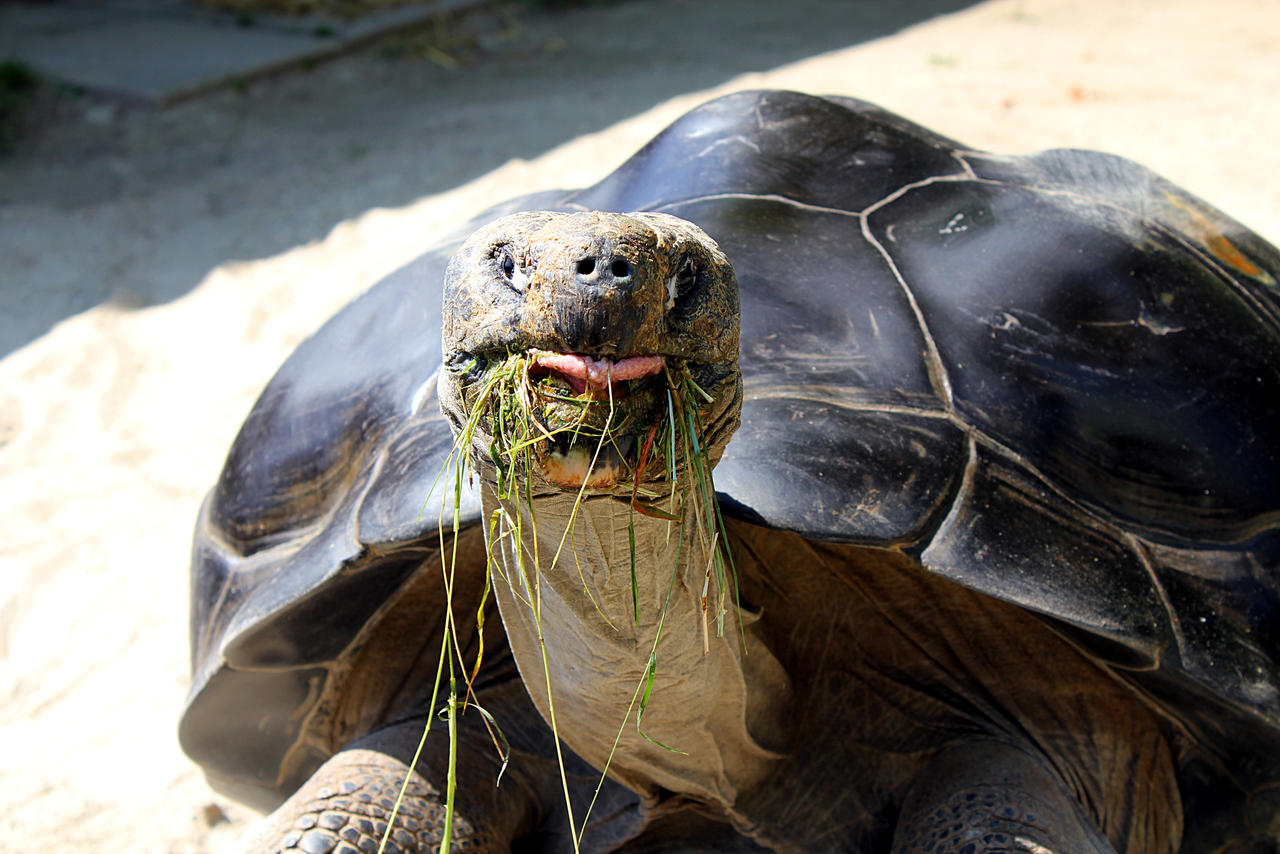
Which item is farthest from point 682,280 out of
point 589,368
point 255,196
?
point 255,196

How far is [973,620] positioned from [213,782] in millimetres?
1558

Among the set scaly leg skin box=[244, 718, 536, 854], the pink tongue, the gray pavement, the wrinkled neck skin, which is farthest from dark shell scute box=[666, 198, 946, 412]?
the gray pavement

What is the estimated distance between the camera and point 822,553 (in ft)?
6.07

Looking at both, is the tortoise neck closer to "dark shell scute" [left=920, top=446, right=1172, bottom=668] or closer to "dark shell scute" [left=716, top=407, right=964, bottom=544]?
"dark shell scute" [left=716, top=407, right=964, bottom=544]

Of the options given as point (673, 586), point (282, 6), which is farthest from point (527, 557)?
point (282, 6)

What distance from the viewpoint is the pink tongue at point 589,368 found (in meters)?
1.13

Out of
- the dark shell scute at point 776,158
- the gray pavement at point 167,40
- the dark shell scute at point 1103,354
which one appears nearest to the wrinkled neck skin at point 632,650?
A: the dark shell scute at point 1103,354

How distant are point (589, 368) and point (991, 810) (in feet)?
A: 3.24

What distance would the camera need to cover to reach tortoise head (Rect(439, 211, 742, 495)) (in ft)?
3.67

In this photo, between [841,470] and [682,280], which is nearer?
[682,280]

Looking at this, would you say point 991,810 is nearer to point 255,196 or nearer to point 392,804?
point 392,804

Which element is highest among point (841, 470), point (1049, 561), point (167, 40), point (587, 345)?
point (587, 345)

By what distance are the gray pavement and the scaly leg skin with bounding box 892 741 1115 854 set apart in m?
5.79

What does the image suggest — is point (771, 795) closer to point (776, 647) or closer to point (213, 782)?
point (776, 647)
